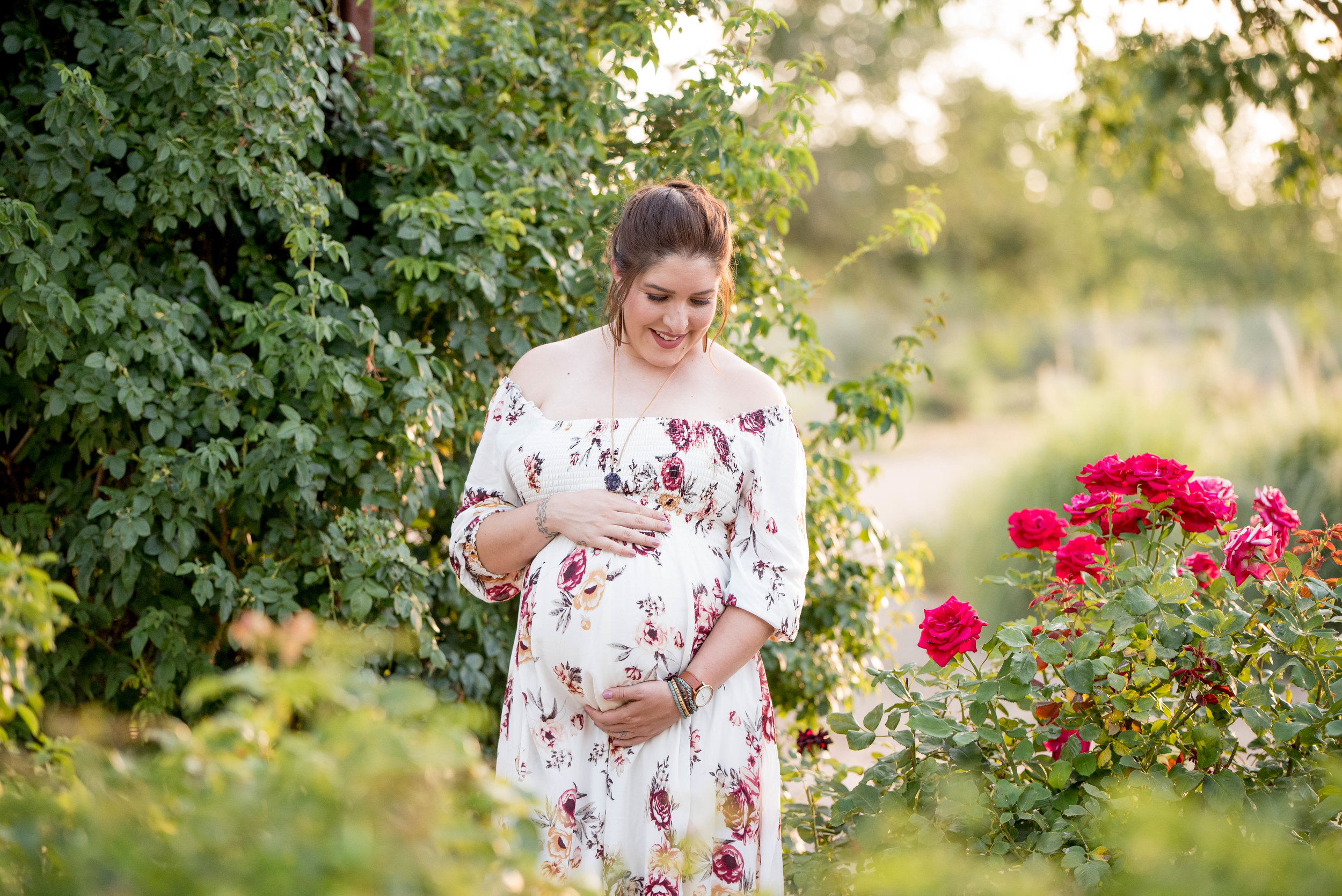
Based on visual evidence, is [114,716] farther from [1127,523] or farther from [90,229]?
[1127,523]

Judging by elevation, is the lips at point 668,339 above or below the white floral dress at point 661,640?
above

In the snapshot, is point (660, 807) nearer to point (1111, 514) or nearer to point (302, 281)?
point (1111, 514)

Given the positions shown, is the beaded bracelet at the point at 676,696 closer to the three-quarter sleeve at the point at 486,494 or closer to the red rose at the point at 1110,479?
the three-quarter sleeve at the point at 486,494

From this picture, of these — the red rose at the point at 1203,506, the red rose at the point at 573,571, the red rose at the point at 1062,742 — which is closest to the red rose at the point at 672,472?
the red rose at the point at 573,571

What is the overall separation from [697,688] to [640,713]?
12cm

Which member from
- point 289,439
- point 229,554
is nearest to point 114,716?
point 229,554

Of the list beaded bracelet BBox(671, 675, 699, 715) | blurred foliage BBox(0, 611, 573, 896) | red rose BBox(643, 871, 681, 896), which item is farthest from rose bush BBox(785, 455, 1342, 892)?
blurred foliage BBox(0, 611, 573, 896)

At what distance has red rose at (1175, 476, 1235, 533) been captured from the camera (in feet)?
7.41

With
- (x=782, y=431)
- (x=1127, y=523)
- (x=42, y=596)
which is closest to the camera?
(x=42, y=596)

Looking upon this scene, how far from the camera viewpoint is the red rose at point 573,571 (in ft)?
6.87

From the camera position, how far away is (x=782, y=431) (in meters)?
2.19

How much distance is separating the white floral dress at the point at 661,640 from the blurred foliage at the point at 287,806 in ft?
3.49

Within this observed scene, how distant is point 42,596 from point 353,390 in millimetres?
1671

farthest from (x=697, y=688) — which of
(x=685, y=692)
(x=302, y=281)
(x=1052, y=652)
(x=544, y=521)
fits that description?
(x=302, y=281)
